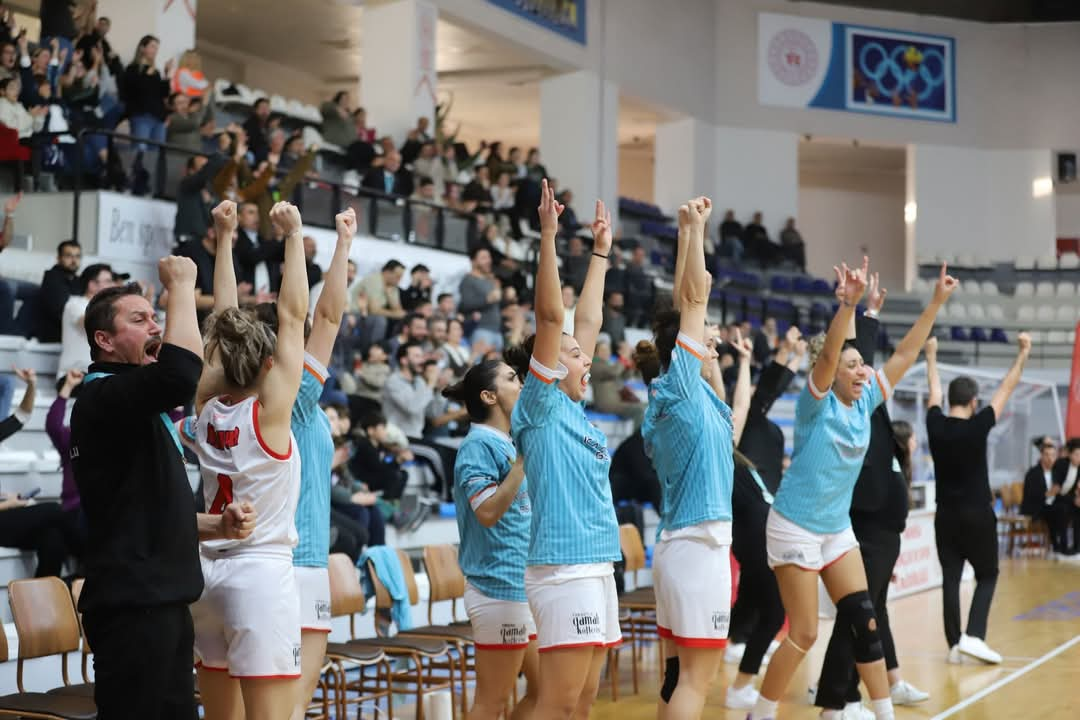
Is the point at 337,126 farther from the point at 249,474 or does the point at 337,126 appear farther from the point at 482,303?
the point at 249,474

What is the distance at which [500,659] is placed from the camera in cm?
446

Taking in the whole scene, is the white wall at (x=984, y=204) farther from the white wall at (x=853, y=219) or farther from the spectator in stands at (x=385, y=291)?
the spectator in stands at (x=385, y=291)

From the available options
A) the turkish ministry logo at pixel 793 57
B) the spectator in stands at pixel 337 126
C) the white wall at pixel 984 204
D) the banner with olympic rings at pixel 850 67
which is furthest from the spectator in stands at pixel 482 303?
the white wall at pixel 984 204

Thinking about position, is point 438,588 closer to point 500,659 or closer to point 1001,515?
point 500,659

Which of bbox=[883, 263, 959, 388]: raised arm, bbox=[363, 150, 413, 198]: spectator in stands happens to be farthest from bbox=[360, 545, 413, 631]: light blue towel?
bbox=[363, 150, 413, 198]: spectator in stands

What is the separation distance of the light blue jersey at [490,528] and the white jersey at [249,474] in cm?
93

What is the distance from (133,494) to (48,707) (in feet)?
5.95

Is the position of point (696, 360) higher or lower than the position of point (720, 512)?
higher

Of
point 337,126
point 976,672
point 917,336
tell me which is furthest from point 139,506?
point 337,126

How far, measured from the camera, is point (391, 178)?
1452 cm

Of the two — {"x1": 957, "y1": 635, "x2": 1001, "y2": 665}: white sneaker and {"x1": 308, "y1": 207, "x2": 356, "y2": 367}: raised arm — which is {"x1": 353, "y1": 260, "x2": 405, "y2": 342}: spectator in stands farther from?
{"x1": 308, "y1": 207, "x2": 356, "y2": 367}: raised arm

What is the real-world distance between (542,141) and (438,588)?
15.9 meters

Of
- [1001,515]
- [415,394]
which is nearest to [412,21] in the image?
[415,394]

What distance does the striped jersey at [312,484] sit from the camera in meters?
4.36
